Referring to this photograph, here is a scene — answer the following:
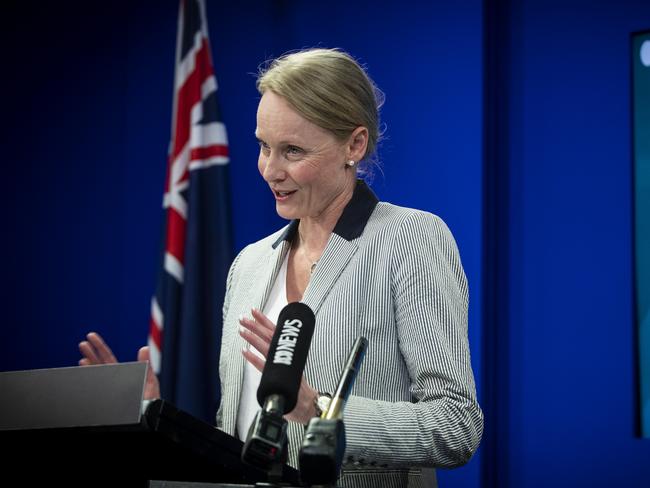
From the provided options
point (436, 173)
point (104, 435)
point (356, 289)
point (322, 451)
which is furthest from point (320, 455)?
point (436, 173)

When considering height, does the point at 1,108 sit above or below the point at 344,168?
above

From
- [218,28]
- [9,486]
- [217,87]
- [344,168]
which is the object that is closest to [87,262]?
[217,87]

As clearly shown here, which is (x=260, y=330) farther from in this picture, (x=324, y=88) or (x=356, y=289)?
(x=324, y=88)

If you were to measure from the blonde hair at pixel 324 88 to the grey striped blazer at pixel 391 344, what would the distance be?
0.59ft

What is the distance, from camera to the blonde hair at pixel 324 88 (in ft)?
6.17

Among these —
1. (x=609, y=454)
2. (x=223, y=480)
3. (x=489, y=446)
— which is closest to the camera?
(x=223, y=480)

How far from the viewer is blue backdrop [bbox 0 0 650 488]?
A: 3.11m

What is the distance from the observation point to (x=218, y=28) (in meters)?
4.11

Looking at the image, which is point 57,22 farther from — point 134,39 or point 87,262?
point 87,262

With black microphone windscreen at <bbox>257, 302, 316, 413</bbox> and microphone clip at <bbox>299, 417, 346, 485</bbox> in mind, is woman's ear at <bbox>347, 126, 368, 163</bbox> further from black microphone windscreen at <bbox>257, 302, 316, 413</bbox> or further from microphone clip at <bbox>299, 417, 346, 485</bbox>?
microphone clip at <bbox>299, 417, 346, 485</bbox>

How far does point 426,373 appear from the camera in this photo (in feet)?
5.41

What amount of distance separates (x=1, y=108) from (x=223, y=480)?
2975mm

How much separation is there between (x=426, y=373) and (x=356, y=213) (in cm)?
44

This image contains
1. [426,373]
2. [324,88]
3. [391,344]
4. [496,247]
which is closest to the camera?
[426,373]
